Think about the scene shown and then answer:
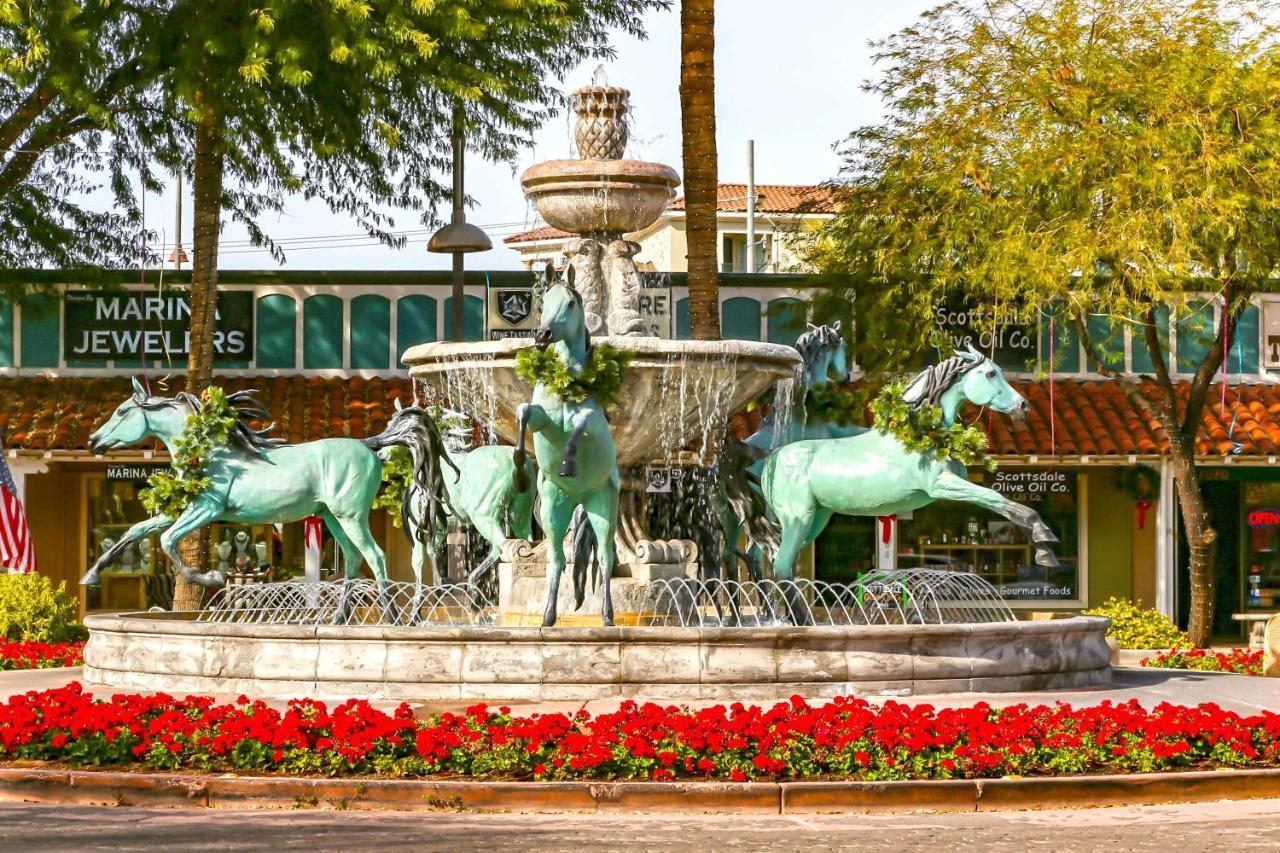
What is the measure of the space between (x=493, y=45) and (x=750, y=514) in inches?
454

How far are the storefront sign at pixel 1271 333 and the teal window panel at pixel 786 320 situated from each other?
6.98 metres

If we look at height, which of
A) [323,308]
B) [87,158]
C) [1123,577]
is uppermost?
[87,158]

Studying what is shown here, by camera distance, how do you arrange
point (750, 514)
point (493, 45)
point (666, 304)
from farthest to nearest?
1. point (666, 304)
2. point (493, 45)
3. point (750, 514)

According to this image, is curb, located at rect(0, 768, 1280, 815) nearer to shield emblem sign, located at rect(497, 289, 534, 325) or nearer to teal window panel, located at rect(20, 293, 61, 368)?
shield emblem sign, located at rect(497, 289, 534, 325)

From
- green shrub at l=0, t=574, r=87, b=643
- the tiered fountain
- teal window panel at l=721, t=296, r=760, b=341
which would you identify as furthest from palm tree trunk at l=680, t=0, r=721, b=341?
teal window panel at l=721, t=296, r=760, b=341

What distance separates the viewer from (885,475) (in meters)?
15.5

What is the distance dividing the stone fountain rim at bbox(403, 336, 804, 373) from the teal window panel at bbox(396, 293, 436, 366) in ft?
44.2

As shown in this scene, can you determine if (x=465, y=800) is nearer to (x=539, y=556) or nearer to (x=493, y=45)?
(x=539, y=556)

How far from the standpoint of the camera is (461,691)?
13.7 meters

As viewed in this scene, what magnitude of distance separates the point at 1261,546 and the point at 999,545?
4009 millimetres

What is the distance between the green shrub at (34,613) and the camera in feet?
68.3

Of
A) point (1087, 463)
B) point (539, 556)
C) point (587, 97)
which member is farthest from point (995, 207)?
point (539, 556)

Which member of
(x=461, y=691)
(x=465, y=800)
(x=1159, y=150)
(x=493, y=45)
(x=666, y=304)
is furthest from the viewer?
(x=666, y=304)

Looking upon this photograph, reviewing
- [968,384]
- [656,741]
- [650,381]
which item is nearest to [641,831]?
[656,741]
